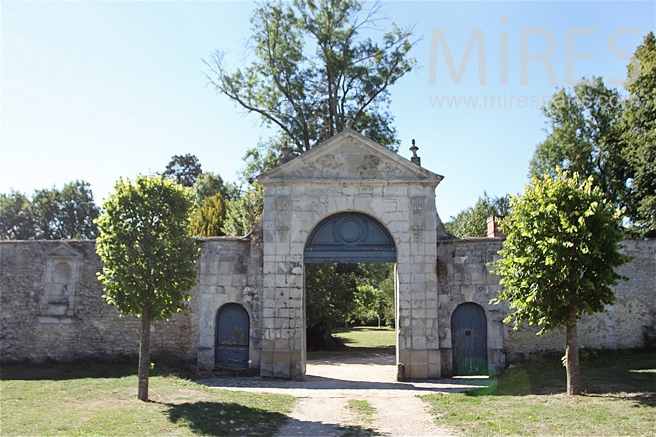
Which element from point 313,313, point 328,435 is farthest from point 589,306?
point 313,313

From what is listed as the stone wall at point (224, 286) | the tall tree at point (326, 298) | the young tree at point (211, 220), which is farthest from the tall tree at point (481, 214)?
the stone wall at point (224, 286)

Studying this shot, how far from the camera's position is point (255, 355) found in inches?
513

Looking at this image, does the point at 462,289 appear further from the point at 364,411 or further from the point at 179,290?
the point at 179,290

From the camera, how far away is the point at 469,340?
1312 centimetres

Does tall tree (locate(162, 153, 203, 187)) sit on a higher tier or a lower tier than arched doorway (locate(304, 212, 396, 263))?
higher

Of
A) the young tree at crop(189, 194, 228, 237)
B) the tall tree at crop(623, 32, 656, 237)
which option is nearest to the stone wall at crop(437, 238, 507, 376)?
the tall tree at crop(623, 32, 656, 237)

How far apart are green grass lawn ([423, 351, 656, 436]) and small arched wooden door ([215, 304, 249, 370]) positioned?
5031 millimetres

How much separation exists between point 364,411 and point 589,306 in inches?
184

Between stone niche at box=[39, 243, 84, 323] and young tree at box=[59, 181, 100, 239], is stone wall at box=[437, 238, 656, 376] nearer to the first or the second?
stone niche at box=[39, 243, 84, 323]

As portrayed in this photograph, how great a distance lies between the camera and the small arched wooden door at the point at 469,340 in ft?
42.8

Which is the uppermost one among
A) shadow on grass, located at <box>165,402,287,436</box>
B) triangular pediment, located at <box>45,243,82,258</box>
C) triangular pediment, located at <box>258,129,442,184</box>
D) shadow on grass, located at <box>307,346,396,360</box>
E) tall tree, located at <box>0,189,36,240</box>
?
tall tree, located at <box>0,189,36,240</box>

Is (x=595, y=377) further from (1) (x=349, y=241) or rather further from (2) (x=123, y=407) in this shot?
(2) (x=123, y=407)

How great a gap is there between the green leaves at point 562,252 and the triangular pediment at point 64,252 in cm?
1111

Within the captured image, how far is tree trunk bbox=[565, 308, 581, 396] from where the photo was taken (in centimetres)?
969
